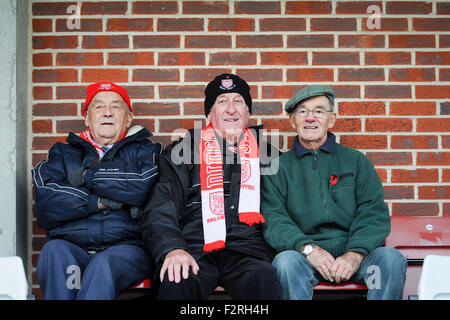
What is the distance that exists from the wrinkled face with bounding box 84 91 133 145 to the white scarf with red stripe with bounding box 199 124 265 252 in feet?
1.87

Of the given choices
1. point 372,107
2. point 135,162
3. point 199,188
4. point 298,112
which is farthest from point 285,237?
point 372,107

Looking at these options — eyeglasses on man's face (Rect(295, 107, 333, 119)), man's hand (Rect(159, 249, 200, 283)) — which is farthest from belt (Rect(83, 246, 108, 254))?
eyeglasses on man's face (Rect(295, 107, 333, 119))

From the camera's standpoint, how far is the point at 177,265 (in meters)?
2.26

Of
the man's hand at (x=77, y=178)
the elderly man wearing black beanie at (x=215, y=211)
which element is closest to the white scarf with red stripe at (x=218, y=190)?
the elderly man wearing black beanie at (x=215, y=211)

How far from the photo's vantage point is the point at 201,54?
3260 mm

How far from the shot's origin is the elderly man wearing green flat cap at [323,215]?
229 centimetres

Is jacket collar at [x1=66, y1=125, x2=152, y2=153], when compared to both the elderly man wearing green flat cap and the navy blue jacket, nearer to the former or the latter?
the navy blue jacket

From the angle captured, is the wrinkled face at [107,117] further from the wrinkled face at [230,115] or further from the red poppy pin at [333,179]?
the red poppy pin at [333,179]

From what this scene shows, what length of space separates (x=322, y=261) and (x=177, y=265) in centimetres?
76

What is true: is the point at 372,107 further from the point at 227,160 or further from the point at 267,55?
the point at 227,160

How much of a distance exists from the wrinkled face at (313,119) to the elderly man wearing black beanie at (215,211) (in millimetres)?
243

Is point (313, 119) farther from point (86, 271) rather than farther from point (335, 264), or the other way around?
point (86, 271)

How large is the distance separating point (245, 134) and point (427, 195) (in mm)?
1438
